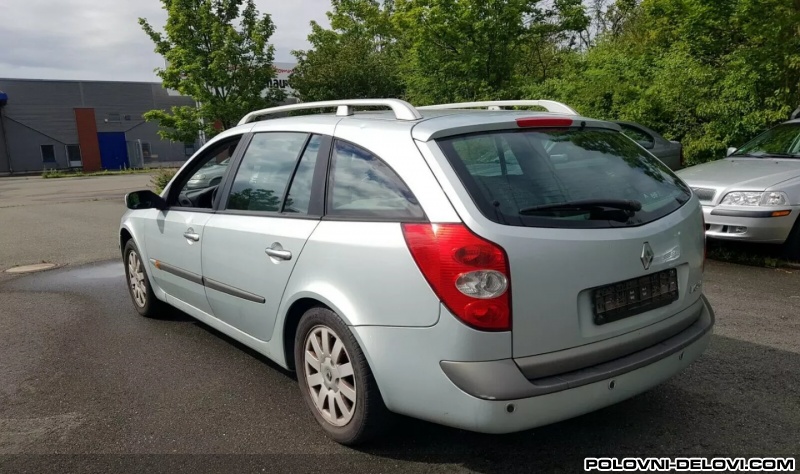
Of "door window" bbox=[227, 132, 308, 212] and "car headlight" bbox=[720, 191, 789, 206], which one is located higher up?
"door window" bbox=[227, 132, 308, 212]

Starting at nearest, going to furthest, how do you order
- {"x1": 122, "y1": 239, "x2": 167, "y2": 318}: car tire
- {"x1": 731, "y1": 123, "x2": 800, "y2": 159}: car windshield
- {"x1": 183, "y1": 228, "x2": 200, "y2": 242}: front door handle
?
{"x1": 183, "y1": 228, "x2": 200, "y2": 242}: front door handle → {"x1": 122, "y1": 239, "x2": 167, "y2": 318}: car tire → {"x1": 731, "y1": 123, "x2": 800, "y2": 159}: car windshield

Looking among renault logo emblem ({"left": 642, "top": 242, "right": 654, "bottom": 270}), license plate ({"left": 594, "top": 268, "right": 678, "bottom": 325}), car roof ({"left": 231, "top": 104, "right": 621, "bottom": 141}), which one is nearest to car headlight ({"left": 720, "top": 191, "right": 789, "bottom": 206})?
car roof ({"left": 231, "top": 104, "right": 621, "bottom": 141})

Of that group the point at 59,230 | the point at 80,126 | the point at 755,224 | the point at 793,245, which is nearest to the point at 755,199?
the point at 755,224

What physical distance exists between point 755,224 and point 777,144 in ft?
5.91

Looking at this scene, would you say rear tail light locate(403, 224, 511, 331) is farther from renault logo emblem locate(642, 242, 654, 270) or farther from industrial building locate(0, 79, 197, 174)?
industrial building locate(0, 79, 197, 174)

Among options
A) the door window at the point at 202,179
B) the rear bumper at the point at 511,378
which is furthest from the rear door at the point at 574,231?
the door window at the point at 202,179

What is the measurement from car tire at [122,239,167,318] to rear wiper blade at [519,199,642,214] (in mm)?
3645

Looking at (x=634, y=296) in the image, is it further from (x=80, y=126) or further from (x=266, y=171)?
(x=80, y=126)

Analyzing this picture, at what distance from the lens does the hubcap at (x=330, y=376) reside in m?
2.90

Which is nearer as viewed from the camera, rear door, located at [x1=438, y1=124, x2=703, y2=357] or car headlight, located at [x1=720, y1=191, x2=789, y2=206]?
rear door, located at [x1=438, y1=124, x2=703, y2=357]

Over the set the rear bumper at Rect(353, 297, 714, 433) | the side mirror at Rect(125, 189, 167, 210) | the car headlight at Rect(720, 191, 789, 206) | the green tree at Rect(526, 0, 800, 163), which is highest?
the green tree at Rect(526, 0, 800, 163)

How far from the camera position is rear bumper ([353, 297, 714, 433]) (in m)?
2.40

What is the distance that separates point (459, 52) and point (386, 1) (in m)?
19.5

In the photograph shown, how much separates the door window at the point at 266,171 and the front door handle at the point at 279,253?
259 millimetres
